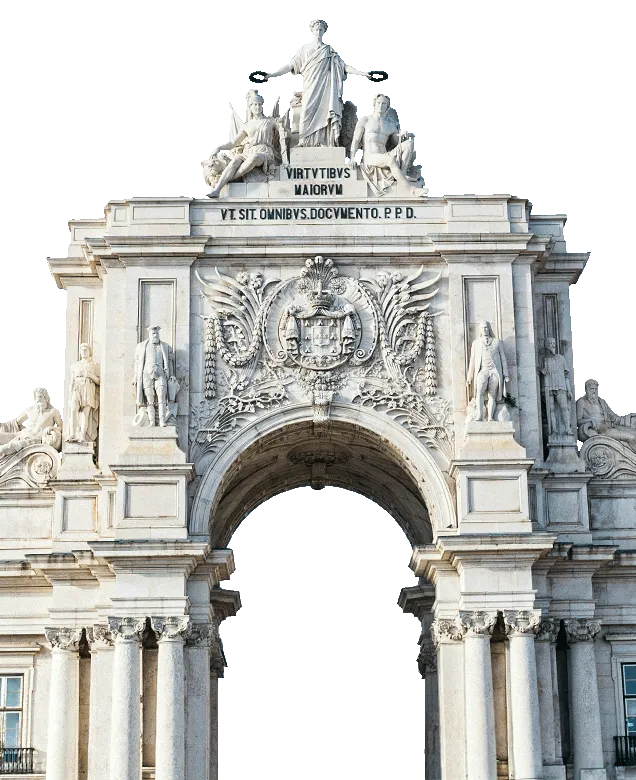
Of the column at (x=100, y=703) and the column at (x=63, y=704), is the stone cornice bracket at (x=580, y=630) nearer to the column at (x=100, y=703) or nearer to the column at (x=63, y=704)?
the column at (x=100, y=703)

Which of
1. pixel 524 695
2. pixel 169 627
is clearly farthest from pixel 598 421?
pixel 169 627

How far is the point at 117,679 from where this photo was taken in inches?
1283

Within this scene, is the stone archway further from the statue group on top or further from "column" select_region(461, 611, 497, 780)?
the statue group on top

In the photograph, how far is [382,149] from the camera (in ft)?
118

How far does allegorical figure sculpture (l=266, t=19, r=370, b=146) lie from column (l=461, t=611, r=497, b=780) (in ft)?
30.4

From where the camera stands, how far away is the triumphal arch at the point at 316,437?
33.1 metres

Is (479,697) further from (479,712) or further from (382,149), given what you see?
(382,149)

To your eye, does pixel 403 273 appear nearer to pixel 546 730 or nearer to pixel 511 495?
pixel 511 495

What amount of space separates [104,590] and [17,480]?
298cm

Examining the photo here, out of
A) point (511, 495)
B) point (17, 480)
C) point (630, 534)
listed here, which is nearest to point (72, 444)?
point (17, 480)

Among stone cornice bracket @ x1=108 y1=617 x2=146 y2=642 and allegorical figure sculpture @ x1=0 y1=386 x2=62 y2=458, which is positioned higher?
allegorical figure sculpture @ x1=0 y1=386 x2=62 y2=458

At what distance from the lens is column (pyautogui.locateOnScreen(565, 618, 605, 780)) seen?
33719 mm

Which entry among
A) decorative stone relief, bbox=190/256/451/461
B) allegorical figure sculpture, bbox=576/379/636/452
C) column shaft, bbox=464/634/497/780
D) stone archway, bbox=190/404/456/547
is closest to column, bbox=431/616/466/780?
column shaft, bbox=464/634/497/780

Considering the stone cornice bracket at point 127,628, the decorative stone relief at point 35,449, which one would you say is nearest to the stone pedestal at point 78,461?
the decorative stone relief at point 35,449
